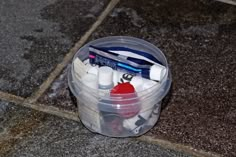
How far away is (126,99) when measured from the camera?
6.42 ft

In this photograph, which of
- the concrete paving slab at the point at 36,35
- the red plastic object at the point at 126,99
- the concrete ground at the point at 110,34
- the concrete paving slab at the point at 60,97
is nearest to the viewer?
the red plastic object at the point at 126,99

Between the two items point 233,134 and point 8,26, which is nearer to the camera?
point 233,134

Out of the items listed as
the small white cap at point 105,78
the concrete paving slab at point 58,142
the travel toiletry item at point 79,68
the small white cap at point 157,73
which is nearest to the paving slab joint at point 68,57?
the concrete paving slab at point 58,142

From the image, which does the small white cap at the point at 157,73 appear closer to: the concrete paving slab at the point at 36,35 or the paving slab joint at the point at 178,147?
the paving slab joint at the point at 178,147

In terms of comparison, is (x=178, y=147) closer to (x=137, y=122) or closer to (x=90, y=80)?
(x=137, y=122)

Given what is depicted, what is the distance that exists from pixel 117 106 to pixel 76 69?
213mm

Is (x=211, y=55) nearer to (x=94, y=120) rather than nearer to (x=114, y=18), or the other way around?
(x=114, y=18)

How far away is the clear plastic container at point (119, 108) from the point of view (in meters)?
1.97

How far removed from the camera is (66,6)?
2.76 metres

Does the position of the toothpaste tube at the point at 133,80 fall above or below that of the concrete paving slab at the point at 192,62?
above

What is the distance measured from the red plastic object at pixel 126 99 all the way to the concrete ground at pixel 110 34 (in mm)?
150

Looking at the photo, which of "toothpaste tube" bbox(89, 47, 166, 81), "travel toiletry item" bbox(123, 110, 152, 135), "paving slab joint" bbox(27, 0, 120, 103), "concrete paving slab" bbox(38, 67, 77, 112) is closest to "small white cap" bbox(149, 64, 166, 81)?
"toothpaste tube" bbox(89, 47, 166, 81)

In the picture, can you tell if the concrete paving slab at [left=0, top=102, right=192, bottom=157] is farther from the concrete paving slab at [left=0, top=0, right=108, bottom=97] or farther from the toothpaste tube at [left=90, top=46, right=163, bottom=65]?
the toothpaste tube at [left=90, top=46, right=163, bottom=65]

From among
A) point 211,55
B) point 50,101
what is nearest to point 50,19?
point 50,101
